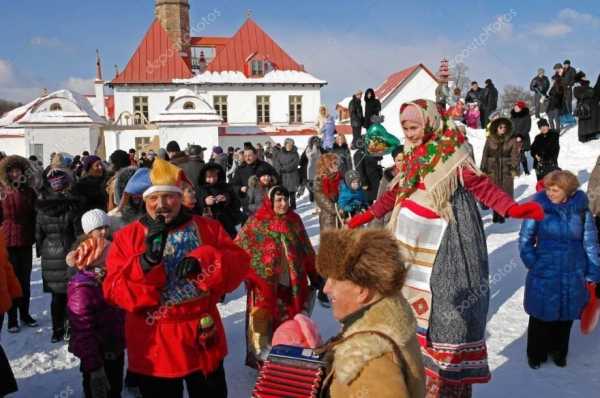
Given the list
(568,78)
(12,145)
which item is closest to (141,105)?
(12,145)

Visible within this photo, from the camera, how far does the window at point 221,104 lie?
35250mm

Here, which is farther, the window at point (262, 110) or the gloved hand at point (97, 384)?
the window at point (262, 110)

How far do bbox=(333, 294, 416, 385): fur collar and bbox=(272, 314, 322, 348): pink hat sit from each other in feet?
0.27

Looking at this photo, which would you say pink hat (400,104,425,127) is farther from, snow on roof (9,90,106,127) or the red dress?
snow on roof (9,90,106,127)

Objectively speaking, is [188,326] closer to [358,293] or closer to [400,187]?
[358,293]

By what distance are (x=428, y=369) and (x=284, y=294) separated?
157 centimetres

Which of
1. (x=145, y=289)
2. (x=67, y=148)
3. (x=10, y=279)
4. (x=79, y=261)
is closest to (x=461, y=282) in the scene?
(x=145, y=289)

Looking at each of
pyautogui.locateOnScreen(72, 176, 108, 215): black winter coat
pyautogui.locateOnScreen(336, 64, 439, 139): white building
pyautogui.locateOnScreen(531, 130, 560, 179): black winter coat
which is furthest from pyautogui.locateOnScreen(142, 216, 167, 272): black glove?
pyautogui.locateOnScreen(336, 64, 439, 139): white building

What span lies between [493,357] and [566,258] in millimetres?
1177

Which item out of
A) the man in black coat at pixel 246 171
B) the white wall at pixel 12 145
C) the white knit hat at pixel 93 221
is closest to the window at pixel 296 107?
the white wall at pixel 12 145

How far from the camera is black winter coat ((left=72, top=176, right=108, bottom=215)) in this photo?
18.3ft

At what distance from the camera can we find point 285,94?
1426 inches

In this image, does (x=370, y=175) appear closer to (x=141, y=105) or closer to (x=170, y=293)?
(x=170, y=293)

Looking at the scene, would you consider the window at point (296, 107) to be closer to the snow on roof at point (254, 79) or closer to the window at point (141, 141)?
the snow on roof at point (254, 79)
